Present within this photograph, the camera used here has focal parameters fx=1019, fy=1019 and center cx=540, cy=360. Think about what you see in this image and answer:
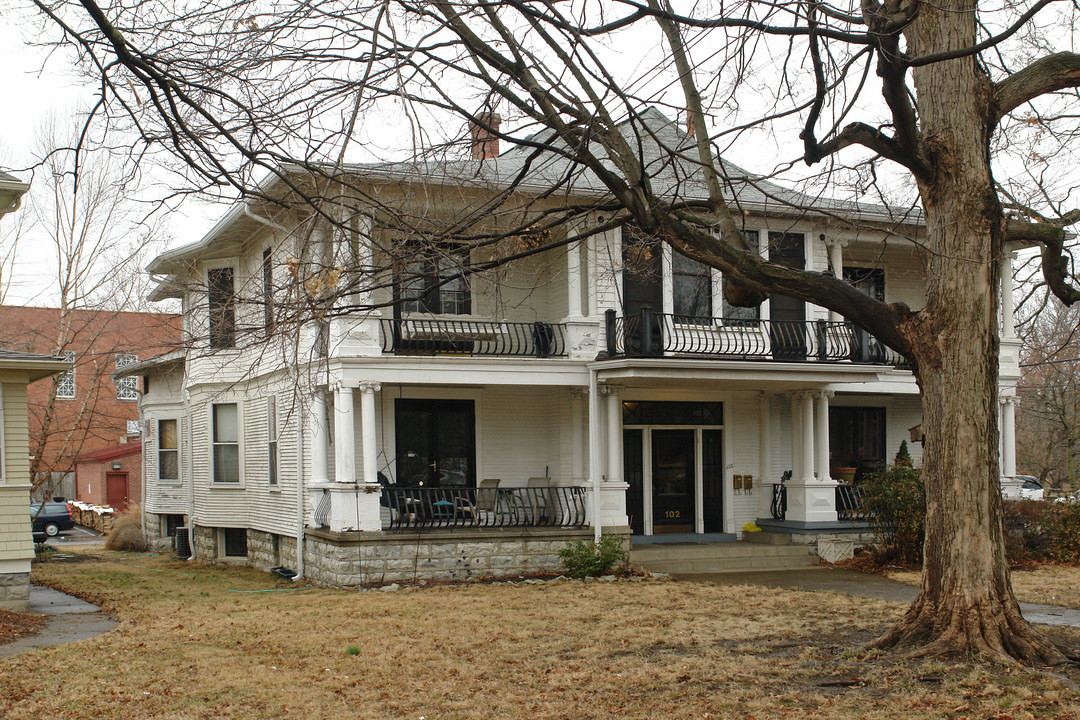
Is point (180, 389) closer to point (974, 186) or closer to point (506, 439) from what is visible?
point (506, 439)

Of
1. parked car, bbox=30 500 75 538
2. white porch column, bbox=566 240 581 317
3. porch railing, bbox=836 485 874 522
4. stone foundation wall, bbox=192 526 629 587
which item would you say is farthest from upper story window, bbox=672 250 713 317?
parked car, bbox=30 500 75 538

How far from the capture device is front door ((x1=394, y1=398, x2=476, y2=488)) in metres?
17.4

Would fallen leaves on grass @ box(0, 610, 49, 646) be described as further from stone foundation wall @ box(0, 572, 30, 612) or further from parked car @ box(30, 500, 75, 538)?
parked car @ box(30, 500, 75, 538)

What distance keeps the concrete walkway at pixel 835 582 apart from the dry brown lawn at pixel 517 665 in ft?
3.11

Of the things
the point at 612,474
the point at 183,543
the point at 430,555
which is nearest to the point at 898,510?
the point at 612,474

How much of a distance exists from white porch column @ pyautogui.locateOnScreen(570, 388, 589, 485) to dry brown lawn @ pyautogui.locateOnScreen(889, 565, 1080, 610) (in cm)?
534

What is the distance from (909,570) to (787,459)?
3671mm

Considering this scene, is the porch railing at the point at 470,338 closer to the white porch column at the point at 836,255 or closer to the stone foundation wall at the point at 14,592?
the white porch column at the point at 836,255

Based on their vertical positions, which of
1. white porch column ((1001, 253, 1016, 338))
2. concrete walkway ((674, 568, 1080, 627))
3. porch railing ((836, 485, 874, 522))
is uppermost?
white porch column ((1001, 253, 1016, 338))

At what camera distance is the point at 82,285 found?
76.4 feet

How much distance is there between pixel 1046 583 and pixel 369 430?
32.8 feet

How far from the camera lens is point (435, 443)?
17.6 m

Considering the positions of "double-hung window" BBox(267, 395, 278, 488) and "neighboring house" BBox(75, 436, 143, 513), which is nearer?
"double-hung window" BBox(267, 395, 278, 488)

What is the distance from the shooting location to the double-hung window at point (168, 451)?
76.5 ft
